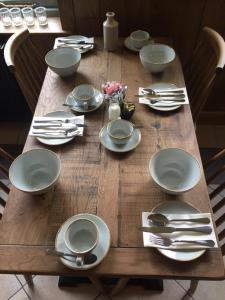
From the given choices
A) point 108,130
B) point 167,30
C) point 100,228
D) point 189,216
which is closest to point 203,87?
point 167,30

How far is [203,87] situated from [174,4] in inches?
20.1

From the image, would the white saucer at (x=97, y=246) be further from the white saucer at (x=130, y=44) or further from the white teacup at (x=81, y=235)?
the white saucer at (x=130, y=44)

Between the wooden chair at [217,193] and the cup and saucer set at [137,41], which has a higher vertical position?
the cup and saucer set at [137,41]

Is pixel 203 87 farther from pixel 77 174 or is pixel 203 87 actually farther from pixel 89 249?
pixel 89 249

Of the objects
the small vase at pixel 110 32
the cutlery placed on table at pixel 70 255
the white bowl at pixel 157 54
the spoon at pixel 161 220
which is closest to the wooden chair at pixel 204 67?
the white bowl at pixel 157 54

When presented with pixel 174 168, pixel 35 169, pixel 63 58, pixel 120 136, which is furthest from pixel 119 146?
pixel 63 58

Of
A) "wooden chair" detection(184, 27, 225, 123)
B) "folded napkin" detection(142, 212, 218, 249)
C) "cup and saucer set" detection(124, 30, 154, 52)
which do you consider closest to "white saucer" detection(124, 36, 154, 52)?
"cup and saucer set" detection(124, 30, 154, 52)

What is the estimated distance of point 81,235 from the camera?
2.79 ft

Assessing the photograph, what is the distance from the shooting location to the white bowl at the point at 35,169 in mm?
959

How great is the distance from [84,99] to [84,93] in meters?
0.07

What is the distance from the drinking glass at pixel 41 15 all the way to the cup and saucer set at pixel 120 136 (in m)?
0.99

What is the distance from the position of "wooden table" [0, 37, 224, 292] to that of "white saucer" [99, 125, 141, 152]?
19mm

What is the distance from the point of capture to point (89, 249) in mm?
766

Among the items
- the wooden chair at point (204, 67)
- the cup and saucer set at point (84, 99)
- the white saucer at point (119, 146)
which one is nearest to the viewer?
the white saucer at point (119, 146)
